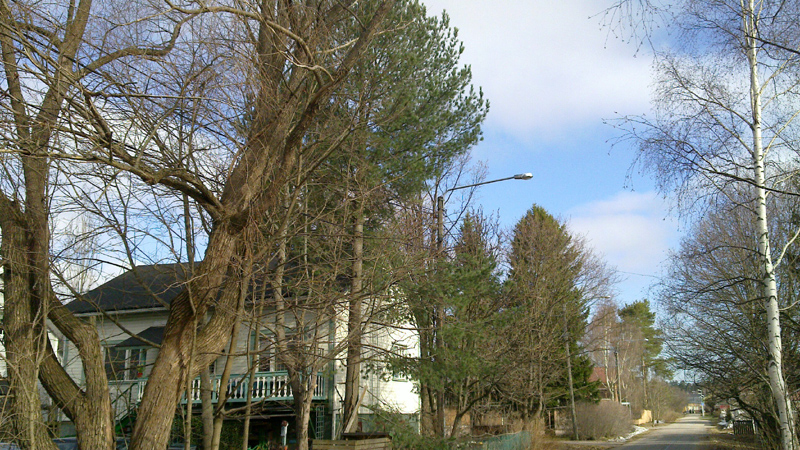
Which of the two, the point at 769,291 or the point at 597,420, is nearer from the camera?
the point at 769,291

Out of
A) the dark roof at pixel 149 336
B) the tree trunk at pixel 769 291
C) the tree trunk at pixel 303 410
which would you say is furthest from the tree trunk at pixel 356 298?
the dark roof at pixel 149 336

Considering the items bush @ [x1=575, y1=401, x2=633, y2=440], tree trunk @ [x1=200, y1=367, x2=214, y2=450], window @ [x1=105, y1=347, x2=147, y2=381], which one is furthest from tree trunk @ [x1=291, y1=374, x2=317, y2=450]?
bush @ [x1=575, y1=401, x2=633, y2=440]

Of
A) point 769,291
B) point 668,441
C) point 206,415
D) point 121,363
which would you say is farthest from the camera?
point 668,441

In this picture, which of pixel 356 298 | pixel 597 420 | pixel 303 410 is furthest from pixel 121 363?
pixel 597 420

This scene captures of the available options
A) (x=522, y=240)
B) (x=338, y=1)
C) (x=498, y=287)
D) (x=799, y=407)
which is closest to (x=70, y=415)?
(x=338, y=1)

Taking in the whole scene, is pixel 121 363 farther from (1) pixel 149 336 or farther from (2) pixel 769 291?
(2) pixel 769 291

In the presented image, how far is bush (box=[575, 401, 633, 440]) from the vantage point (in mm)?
34844

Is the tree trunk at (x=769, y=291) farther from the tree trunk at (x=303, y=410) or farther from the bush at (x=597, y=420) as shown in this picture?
the bush at (x=597, y=420)

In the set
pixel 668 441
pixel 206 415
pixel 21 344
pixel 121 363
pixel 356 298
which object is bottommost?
pixel 668 441

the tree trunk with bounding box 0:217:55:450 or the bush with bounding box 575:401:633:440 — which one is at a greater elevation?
the tree trunk with bounding box 0:217:55:450

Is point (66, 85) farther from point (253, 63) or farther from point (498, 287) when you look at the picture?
point (498, 287)

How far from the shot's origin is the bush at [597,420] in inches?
1372

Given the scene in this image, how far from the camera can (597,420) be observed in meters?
34.9

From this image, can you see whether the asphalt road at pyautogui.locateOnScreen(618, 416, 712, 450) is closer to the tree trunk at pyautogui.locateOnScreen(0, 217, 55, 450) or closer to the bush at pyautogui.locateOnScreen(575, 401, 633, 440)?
the bush at pyautogui.locateOnScreen(575, 401, 633, 440)
